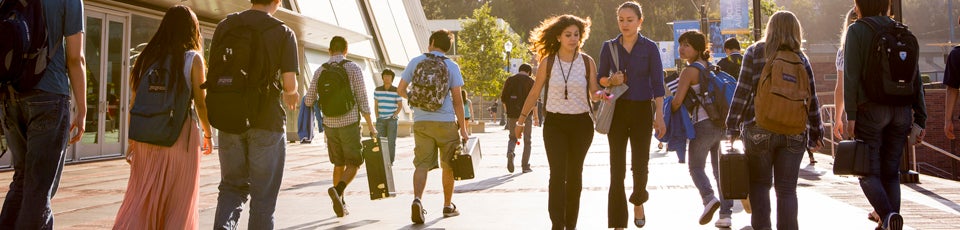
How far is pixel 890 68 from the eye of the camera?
502cm

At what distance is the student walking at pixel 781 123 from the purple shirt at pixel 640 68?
0.87 m

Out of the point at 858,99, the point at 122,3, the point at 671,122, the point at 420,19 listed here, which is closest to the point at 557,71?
the point at 671,122

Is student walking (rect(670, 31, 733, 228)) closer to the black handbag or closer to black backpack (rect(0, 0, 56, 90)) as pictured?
the black handbag

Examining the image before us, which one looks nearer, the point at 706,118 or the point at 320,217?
the point at 706,118

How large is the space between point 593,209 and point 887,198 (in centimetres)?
294

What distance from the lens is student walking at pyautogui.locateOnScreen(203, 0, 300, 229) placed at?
4.26 metres

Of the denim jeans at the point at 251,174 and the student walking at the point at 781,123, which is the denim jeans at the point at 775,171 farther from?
the denim jeans at the point at 251,174

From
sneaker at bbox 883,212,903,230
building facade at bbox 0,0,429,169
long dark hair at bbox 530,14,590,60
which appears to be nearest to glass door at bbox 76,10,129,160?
building facade at bbox 0,0,429,169

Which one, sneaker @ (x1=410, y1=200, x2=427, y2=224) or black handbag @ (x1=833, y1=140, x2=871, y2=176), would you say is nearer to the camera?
black handbag @ (x1=833, y1=140, x2=871, y2=176)

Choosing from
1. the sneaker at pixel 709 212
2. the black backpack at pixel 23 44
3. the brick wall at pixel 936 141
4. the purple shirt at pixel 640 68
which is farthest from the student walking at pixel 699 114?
the brick wall at pixel 936 141

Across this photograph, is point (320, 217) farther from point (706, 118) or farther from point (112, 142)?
point (112, 142)

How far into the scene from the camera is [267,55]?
4336 millimetres

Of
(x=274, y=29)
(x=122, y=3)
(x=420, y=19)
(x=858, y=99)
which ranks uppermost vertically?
(x=420, y=19)

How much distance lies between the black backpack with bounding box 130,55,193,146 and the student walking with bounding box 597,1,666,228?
2733 millimetres
